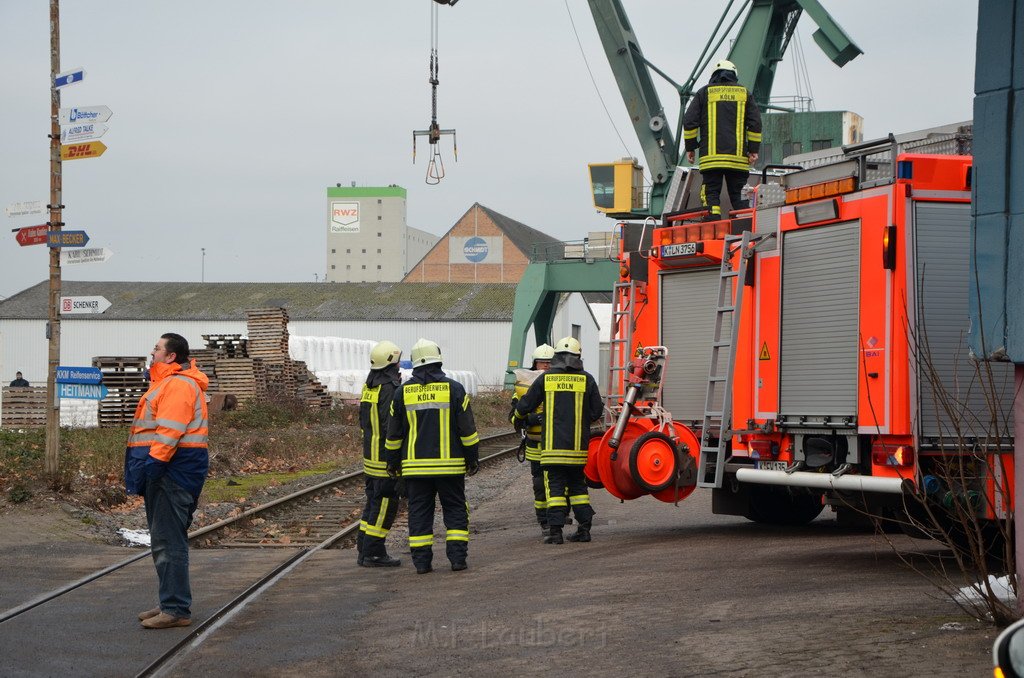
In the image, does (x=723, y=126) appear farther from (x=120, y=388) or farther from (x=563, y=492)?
(x=120, y=388)

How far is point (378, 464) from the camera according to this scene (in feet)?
35.6

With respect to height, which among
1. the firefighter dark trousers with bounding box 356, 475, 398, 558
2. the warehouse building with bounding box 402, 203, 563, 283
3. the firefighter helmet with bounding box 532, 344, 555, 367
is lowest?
the firefighter dark trousers with bounding box 356, 475, 398, 558

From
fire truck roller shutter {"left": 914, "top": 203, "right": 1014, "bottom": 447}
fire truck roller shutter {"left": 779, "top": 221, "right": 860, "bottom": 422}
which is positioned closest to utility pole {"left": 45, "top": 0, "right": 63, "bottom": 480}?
fire truck roller shutter {"left": 779, "top": 221, "right": 860, "bottom": 422}

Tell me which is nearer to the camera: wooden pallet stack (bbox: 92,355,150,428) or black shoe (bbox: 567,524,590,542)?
black shoe (bbox: 567,524,590,542)

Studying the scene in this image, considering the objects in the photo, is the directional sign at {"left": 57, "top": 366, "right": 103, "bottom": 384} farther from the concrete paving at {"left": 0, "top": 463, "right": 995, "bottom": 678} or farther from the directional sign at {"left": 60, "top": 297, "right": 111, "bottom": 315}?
the concrete paving at {"left": 0, "top": 463, "right": 995, "bottom": 678}

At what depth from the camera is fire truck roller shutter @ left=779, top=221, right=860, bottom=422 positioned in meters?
9.39

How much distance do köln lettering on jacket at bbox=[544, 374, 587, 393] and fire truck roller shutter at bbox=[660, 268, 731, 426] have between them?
0.87 meters

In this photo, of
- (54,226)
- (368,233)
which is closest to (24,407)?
(54,226)

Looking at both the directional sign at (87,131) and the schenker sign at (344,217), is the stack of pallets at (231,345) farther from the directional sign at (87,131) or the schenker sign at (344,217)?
the schenker sign at (344,217)

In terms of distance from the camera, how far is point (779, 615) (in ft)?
24.4

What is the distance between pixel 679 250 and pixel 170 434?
531 centimetres

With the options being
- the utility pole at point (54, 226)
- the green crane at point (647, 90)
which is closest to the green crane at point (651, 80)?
the green crane at point (647, 90)

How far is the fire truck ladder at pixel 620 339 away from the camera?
1237 cm

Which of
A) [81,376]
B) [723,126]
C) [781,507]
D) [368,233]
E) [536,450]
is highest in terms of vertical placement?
[368,233]
